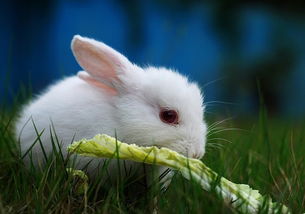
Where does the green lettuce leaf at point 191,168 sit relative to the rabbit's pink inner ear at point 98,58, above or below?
below

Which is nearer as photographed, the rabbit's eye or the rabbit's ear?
the rabbit's eye

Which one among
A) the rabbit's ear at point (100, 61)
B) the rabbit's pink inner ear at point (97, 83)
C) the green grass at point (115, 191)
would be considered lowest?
the green grass at point (115, 191)

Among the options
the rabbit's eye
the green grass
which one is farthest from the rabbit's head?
the green grass

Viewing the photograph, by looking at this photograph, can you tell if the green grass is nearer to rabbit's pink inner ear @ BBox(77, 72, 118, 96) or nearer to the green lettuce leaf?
the green lettuce leaf

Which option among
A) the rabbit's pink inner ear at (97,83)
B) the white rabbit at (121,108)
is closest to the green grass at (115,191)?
the white rabbit at (121,108)

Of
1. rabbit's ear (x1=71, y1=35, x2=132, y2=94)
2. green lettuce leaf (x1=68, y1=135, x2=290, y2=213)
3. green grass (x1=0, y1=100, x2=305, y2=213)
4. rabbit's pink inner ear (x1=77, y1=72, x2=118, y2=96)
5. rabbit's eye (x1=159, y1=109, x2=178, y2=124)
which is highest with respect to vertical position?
rabbit's ear (x1=71, y1=35, x2=132, y2=94)

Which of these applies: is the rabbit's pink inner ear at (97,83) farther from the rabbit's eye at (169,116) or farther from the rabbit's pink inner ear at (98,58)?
the rabbit's eye at (169,116)

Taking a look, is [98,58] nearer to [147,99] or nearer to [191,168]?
[147,99]
